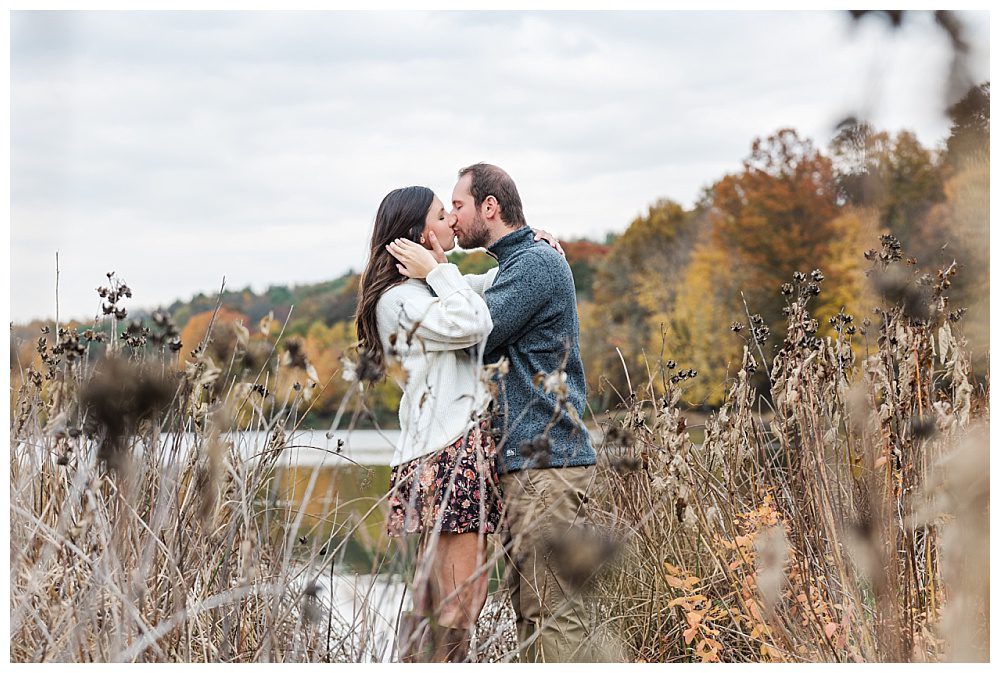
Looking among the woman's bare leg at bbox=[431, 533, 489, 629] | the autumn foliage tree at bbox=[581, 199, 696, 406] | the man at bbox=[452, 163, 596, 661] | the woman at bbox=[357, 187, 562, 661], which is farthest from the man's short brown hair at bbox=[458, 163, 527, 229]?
the autumn foliage tree at bbox=[581, 199, 696, 406]

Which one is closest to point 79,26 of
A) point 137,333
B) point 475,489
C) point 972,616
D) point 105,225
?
point 137,333

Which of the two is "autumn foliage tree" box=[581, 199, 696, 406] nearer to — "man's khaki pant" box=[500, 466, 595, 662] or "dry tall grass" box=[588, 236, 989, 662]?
"dry tall grass" box=[588, 236, 989, 662]

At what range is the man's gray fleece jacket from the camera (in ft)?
8.54

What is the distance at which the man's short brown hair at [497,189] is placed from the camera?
112 inches

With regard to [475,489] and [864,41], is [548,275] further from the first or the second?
[864,41]

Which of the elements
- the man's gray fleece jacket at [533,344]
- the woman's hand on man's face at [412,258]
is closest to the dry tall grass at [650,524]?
the man's gray fleece jacket at [533,344]

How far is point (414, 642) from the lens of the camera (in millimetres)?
2250

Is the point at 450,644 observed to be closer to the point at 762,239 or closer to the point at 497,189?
the point at 497,189

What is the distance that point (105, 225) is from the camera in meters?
11.2

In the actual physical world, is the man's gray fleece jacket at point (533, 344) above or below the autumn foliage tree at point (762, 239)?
below

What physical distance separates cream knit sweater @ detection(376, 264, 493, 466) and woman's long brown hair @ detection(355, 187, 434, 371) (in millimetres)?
59

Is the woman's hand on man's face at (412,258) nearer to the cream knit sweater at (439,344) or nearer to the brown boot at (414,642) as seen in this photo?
the cream knit sweater at (439,344)

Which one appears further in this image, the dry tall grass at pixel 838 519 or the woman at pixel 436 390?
the woman at pixel 436 390
